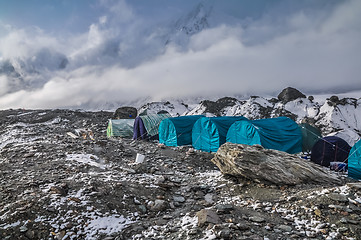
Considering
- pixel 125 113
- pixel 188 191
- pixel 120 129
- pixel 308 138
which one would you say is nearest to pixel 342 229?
pixel 188 191

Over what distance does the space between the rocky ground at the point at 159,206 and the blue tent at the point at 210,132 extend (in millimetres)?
5344

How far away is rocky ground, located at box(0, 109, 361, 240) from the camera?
486 centimetres

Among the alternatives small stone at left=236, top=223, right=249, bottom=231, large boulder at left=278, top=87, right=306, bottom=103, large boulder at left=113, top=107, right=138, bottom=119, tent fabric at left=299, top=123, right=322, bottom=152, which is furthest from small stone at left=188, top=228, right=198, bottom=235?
large boulder at left=278, top=87, right=306, bottom=103

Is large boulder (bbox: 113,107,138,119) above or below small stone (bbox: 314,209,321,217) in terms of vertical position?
above

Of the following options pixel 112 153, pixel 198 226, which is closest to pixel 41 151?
pixel 112 153

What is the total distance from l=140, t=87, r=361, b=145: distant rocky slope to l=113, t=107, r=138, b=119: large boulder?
6.88m

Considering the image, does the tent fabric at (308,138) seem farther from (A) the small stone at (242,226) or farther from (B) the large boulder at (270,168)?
(A) the small stone at (242,226)

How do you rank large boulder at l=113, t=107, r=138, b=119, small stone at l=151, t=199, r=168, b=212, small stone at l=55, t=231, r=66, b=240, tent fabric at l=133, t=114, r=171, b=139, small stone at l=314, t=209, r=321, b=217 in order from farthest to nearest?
large boulder at l=113, t=107, r=138, b=119
tent fabric at l=133, t=114, r=171, b=139
small stone at l=151, t=199, r=168, b=212
small stone at l=314, t=209, r=321, b=217
small stone at l=55, t=231, r=66, b=240

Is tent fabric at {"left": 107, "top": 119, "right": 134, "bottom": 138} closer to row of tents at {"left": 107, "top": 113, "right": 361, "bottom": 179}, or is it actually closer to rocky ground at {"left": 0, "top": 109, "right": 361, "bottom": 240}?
row of tents at {"left": 107, "top": 113, "right": 361, "bottom": 179}

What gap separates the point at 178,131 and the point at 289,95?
57.9 metres

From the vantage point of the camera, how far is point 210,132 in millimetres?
15273

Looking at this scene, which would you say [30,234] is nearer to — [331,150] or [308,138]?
[331,150]

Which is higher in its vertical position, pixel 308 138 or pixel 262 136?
pixel 262 136

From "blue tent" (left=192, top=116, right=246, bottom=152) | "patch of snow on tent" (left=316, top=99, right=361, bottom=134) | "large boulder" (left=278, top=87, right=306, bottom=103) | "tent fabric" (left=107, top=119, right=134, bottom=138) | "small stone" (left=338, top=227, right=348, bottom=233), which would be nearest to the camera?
"small stone" (left=338, top=227, right=348, bottom=233)
